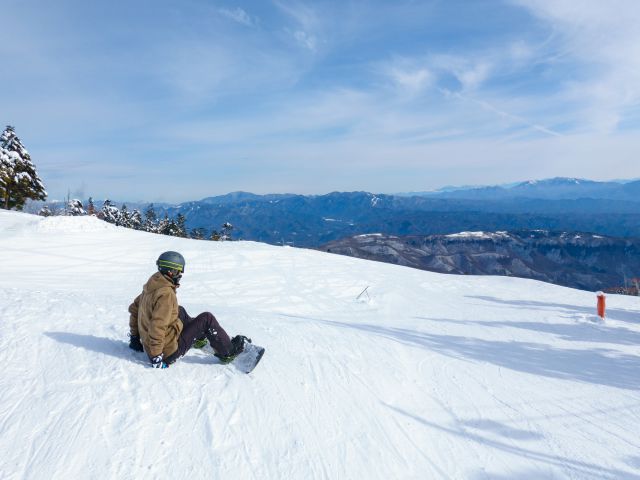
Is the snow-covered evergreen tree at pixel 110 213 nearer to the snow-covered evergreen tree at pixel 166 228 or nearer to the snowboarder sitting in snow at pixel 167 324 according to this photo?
the snow-covered evergreen tree at pixel 166 228

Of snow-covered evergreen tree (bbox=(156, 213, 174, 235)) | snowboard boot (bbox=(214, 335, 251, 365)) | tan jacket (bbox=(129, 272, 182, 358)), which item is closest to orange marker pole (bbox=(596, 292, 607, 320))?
snowboard boot (bbox=(214, 335, 251, 365))

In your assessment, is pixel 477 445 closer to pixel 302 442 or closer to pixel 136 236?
pixel 302 442

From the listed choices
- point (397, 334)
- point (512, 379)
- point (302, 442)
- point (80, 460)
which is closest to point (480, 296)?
point (397, 334)

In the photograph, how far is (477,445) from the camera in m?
4.50

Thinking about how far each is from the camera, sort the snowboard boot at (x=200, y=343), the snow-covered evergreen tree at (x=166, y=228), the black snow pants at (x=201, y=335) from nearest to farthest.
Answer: the black snow pants at (x=201, y=335) → the snowboard boot at (x=200, y=343) → the snow-covered evergreen tree at (x=166, y=228)

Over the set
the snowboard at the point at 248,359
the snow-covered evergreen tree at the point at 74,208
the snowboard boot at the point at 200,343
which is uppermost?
the snow-covered evergreen tree at the point at 74,208

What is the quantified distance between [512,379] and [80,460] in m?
6.60

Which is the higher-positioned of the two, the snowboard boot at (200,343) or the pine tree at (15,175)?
the pine tree at (15,175)

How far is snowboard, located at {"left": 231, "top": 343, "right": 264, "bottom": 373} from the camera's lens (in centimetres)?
513

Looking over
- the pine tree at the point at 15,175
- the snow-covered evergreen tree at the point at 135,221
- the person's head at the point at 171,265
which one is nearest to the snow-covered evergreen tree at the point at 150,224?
the snow-covered evergreen tree at the point at 135,221

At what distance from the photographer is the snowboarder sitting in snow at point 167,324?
4469 mm

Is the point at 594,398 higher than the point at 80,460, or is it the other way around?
the point at 80,460

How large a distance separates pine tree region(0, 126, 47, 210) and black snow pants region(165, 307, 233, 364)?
38435mm

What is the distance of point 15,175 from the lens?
33.9 meters
